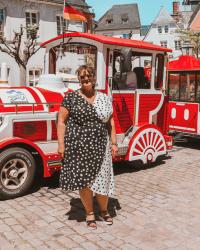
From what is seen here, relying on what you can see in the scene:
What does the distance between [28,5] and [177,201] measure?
19792 mm

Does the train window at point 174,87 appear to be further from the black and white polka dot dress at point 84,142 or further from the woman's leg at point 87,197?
the woman's leg at point 87,197

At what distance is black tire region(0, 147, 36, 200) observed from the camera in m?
5.56

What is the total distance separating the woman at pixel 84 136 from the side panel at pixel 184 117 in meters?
6.08

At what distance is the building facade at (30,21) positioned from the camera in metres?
22.0

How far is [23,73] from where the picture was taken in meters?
19.4

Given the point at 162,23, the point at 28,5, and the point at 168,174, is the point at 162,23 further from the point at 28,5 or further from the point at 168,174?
the point at 168,174

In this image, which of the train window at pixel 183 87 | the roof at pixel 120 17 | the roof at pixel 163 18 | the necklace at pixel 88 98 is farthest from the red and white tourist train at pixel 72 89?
the roof at pixel 120 17

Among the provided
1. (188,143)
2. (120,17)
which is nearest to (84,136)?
(188,143)

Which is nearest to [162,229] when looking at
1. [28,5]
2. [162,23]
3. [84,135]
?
[84,135]

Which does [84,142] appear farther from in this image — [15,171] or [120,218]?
[15,171]

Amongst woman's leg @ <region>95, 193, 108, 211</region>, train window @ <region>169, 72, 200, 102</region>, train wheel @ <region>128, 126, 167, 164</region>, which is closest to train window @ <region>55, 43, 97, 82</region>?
train wheel @ <region>128, 126, 167, 164</region>

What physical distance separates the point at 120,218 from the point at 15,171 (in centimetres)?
174

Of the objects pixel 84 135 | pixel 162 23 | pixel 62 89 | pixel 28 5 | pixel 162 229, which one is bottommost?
pixel 162 229

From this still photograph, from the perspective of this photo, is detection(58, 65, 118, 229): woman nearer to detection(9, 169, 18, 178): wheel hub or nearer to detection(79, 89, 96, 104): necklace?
detection(79, 89, 96, 104): necklace
